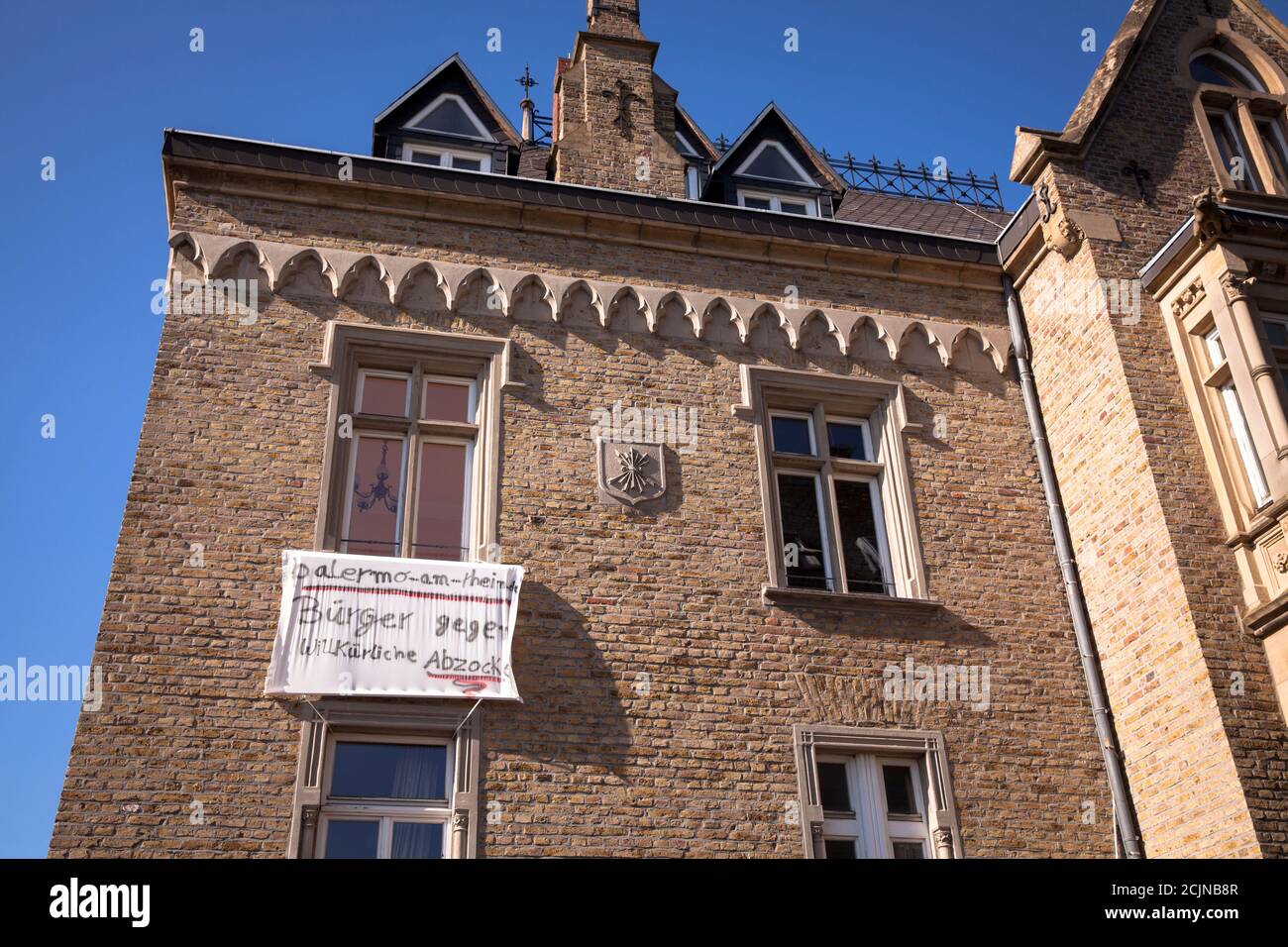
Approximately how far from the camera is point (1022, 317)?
13719 mm

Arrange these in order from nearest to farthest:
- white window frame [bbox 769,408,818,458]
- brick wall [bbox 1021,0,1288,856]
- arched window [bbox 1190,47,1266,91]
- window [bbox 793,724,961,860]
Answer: brick wall [bbox 1021,0,1288,856], window [bbox 793,724,961,860], white window frame [bbox 769,408,818,458], arched window [bbox 1190,47,1266,91]

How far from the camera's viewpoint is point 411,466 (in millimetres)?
11562

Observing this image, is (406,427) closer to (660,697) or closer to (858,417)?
(660,697)

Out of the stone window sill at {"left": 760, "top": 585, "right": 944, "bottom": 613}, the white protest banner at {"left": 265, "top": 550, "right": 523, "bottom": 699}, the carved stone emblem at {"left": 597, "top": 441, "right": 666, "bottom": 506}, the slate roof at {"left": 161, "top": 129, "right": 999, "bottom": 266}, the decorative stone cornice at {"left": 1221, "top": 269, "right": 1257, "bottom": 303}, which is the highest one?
the slate roof at {"left": 161, "top": 129, "right": 999, "bottom": 266}

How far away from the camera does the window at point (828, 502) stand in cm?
1190

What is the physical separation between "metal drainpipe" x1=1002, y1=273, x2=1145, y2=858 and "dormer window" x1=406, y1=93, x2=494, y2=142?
6.27m

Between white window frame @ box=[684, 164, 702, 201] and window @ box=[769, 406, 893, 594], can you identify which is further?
white window frame @ box=[684, 164, 702, 201]

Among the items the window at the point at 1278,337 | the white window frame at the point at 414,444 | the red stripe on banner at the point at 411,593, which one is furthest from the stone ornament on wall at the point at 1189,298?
the red stripe on banner at the point at 411,593

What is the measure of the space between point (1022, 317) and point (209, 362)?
27.9ft

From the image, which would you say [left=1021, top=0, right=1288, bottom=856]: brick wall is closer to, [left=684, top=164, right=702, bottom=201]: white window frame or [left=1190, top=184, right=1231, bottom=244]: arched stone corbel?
[left=1190, top=184, right=1231, bottom=244]: arched stone corbel

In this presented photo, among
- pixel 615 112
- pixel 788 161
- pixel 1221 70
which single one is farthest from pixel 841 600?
pixel 1221 70

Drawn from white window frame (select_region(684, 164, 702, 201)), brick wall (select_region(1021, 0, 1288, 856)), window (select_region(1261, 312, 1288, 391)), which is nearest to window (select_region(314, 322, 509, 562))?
white window frame (select_region(684, 164, 702, 201))

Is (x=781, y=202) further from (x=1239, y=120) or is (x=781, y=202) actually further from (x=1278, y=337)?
(x=1278, y=337)

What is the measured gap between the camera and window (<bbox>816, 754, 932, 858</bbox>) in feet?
33.9
